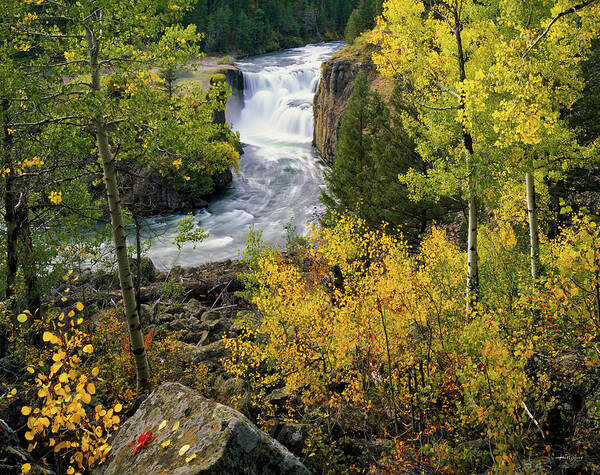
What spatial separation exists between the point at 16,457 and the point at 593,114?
17.6 metres

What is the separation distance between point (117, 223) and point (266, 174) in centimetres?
3168

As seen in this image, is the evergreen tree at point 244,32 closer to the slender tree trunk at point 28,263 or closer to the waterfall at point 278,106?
the waterfall at point 278,106

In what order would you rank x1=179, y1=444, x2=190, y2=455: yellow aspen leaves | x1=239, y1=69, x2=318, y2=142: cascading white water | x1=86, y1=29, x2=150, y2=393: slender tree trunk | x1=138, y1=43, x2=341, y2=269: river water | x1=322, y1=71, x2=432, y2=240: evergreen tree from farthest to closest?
x1=239, y1=69, x2=318, y2=142: cascading white water
x1=138, y1=43, x2=341, y2=269: river water
x1=322, y1=71, x2=432, y2=240: evergreen tree
x1=86, y1=29, x2=150, y2=393: slender tree trunk
x1=179, y1=444, x2=190, y2=455: yellow aspen leaves

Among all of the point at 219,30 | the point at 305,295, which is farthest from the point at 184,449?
the point at 219,30

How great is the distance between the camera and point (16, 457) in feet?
13.7

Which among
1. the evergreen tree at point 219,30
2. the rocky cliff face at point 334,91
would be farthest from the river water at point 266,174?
the evergreen tree at point 219,30

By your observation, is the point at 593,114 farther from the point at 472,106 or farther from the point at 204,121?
the point at 204,121

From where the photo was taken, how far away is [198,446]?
3416 mm

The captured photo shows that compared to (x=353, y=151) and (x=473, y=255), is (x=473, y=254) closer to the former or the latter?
(x=473, y=255)

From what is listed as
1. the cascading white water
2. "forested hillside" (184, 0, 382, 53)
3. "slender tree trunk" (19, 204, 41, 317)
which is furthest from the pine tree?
"forested hillside" (184, 0, 382, 53)

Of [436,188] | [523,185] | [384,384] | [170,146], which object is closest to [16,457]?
[170,146]

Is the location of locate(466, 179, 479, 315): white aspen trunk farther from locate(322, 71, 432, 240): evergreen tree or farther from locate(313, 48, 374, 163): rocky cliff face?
locate(313, 48, 374, 163): rocky cliff face

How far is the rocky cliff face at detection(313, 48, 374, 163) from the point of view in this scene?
1313 inches

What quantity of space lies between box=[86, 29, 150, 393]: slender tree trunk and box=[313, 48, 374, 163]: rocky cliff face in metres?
28.2
